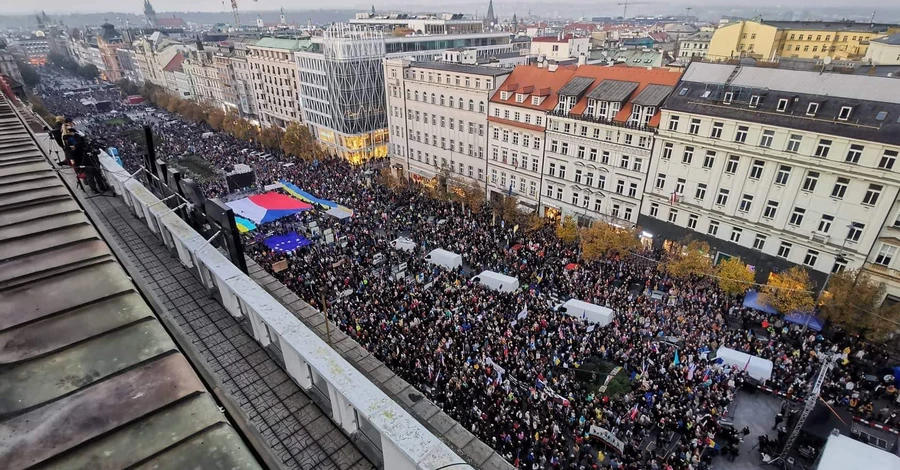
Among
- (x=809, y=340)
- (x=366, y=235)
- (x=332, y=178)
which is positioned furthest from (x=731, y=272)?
(x=332, y=178)

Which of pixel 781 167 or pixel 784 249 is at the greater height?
pixel 781 167

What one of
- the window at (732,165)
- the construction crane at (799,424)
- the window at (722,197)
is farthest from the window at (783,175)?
the construction crane at (799,424)

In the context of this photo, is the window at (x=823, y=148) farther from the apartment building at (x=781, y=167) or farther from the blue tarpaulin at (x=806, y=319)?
the blue tarpaulin at (x=806, y=319)

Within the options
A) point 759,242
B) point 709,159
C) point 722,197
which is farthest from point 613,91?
point 759,242

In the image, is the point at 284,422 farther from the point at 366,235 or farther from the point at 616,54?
the point at 616,54

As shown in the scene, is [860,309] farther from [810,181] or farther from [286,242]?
[286,242]
